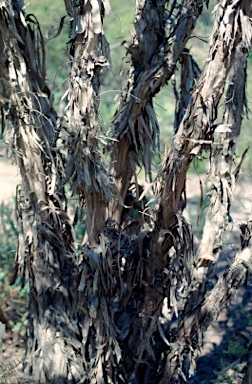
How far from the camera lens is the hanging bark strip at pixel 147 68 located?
1.74 meters

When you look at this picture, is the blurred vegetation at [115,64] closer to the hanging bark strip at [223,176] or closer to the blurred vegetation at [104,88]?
the blurred vegetation at [104,88]

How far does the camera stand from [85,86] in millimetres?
1596

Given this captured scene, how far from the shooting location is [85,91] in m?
1.60

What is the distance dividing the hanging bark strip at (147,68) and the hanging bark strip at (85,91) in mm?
170

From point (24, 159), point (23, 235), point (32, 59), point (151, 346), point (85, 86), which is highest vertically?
point (32, 59)

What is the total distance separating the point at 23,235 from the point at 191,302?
65 cm

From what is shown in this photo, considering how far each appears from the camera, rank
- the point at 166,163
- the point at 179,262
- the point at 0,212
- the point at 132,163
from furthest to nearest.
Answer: the point at 0,212 → the point at 132,163 → the point at 179,262 → the point at 166,163

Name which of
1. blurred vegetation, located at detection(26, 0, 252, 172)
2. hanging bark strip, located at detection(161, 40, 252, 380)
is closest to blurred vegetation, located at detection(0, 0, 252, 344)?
blurred vegetation, located at detection(26, 0, 252, 172)

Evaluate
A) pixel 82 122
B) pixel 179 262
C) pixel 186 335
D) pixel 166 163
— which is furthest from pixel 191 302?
pixel 82 122

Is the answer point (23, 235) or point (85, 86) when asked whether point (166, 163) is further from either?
point (23, 235)

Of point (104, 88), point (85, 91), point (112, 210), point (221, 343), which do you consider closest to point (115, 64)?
point (104, 88)

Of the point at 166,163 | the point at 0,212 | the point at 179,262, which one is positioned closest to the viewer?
the point at 166,163

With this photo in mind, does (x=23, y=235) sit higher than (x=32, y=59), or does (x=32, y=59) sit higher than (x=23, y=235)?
(x=32, y=59)

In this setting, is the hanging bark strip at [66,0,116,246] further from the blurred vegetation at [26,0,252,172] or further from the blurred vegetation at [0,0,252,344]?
the blurred vegetation at [26,0,252,172]
